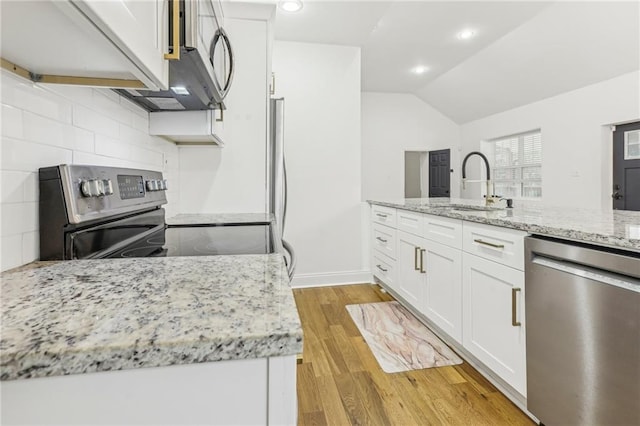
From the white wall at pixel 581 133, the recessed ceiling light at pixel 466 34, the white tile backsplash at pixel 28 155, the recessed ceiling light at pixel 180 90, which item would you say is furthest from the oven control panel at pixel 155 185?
the white wall at pixel 581 133

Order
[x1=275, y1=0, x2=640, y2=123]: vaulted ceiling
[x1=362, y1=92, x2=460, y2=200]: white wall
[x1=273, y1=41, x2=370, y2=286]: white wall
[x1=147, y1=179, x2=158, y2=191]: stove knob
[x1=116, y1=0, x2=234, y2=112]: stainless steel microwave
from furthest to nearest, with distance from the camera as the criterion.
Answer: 1. [x1=362, y1=92, x2=460, y2=200]: white wall
2. [x1=273, y1=41, x2=370, y2=286]: white wall
3. [x1=275, y1=0, x2=640, y2=123]: vaulted ceiling
4. [x1=147, y1=179, x2=158, y2=191]: stove knob
5. [x1=116, y1=0, x2=234, y2=112]: stainless steel microwave

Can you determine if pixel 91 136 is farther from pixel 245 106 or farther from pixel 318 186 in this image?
pixel 318 186

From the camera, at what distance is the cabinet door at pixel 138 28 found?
0.50 m

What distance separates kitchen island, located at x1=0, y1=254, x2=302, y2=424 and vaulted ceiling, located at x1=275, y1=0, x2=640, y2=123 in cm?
281

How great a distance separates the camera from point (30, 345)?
1.27 feet

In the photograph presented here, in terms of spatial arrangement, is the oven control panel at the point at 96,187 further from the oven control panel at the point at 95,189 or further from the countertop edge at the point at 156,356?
the countertop edge at the point at 156,356

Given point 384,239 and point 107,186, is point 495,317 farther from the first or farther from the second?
point 107,186

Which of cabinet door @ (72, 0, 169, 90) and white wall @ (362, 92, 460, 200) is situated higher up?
white wall @ (362, 92, 460, 200)

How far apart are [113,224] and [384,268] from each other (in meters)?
2.52

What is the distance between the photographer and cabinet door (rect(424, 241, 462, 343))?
6.39 ft

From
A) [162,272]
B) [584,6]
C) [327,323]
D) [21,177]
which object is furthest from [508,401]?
[584,6]

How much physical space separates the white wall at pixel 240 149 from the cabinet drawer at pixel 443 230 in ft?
3.70

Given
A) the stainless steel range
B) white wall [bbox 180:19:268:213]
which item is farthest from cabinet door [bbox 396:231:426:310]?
the stainless steel range

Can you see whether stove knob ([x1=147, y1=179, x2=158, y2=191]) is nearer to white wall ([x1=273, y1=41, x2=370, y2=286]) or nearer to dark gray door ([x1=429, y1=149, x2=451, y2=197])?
white wall ([x1=273, y1=41, x2=370, y2=286])
